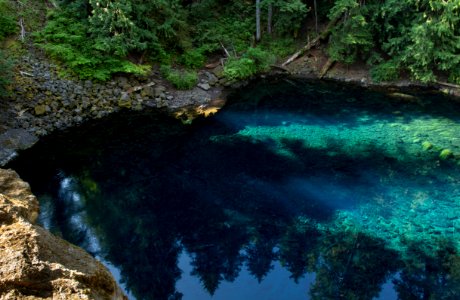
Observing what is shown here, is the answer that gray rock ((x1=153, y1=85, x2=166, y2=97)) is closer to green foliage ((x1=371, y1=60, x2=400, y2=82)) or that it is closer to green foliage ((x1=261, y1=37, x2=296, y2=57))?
green foliage ((x1=261, y1=37, x2=296, y2=57))

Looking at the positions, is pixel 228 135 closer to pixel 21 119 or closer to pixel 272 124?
pixel 272 124

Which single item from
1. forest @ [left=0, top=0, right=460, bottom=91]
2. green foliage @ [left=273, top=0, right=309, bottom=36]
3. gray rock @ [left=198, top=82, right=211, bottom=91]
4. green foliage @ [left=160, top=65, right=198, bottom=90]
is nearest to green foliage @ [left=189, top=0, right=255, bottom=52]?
forest @ [left=0, top=0, right=460, bottom=91]

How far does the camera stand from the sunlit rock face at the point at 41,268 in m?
3.74

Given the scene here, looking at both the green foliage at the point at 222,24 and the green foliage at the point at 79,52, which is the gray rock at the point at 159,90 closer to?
the green foliage at the point at 79,52

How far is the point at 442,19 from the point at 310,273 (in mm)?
15003

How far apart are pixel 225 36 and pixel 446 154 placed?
15.0m

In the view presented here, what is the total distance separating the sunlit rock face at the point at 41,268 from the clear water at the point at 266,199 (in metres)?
4.99

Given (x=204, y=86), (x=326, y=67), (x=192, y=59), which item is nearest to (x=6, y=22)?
(x=192, y=59)

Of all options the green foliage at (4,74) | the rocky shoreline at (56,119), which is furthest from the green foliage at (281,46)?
the green foliage at (4,74)

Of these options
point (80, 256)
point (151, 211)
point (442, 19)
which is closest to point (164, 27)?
point (151, 211)

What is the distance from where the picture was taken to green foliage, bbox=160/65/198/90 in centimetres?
2042

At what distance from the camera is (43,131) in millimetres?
16188

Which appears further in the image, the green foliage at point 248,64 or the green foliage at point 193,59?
the green foliage at point 193,59

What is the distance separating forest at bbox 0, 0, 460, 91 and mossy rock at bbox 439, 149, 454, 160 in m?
5.96
